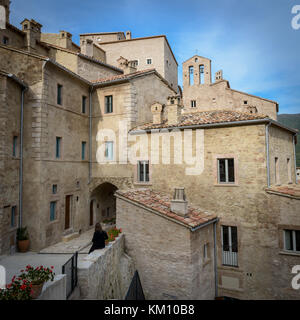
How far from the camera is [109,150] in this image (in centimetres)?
1697

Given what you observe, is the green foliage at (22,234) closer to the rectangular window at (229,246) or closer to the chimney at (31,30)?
the rectangular window at (229,246)

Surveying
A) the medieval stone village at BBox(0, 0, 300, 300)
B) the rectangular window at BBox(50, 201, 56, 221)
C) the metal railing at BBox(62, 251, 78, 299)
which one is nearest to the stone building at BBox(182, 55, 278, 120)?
the medieval stone village at BBox(0, 0, 300, 300)

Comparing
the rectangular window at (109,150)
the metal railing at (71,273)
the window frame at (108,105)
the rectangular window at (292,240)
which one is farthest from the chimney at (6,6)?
the rectangular window at (292,240)

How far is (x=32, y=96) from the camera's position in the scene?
43.2ft

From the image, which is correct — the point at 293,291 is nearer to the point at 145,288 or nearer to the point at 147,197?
the point at 145,288

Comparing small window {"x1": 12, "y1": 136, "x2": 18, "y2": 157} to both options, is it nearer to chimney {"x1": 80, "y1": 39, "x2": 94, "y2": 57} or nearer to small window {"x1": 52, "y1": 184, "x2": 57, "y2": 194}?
small window {"x1": 52, "y1": 184, "x2": 57, "y2": 194}

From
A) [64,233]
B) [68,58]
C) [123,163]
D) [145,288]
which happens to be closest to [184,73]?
[68,58]

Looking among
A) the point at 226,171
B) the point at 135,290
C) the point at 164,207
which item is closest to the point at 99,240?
the point at 135,290

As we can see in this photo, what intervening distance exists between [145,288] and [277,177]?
9.36 meters

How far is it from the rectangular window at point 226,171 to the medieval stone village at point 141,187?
0.07 metres

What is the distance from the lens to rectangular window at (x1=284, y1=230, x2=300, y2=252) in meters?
11.1

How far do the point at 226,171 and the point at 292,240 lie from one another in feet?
14.3

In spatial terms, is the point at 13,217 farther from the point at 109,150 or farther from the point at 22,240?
the point at 109,150

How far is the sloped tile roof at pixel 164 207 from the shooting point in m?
10.7
